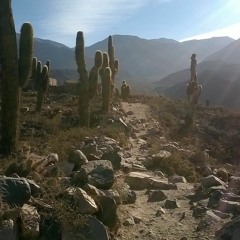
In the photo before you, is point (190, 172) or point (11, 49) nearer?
point (190, 172)

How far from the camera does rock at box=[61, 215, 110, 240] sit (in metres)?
5.59

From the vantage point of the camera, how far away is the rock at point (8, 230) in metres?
5.20

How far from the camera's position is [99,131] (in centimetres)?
1528

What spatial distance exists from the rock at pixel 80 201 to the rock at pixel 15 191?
56 centimetres

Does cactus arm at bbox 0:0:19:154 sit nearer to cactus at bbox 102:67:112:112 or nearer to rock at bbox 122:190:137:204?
rock at bbox 122:190:137:204

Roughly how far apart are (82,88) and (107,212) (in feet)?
39.8

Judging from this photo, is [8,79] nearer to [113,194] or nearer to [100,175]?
[100,175]

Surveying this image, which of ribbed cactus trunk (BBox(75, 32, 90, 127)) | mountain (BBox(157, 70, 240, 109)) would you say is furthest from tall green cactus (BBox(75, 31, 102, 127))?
mountain (BBox(157, 70, 240, 109))

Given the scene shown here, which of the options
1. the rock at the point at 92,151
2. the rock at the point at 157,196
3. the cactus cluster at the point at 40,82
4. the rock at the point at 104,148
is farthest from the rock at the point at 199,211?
the cactus cluster at the point at 40,82

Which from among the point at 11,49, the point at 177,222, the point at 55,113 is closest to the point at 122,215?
the point at 177,222

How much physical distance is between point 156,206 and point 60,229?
2.57 metres

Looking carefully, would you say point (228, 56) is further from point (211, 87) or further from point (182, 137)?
point (182, 137)

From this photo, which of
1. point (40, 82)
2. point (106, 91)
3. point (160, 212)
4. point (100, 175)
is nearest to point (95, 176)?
point (100, 175)

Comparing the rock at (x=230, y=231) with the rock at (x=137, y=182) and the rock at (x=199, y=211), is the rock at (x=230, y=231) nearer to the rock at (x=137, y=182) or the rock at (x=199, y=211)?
the rock at (x=199, y=211)
